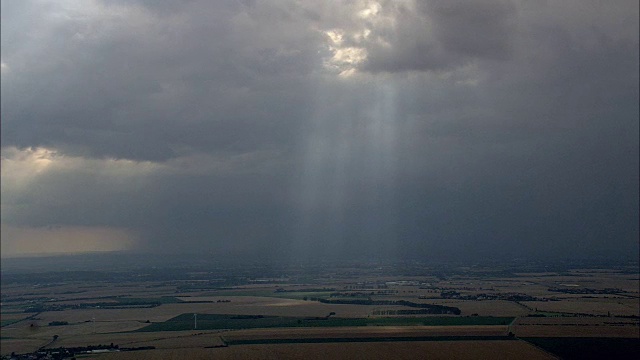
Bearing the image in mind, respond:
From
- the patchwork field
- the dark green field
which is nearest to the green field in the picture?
the patchwork field

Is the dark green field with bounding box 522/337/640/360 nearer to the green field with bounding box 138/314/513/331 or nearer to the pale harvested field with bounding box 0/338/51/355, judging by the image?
the green field with bounding box 138/314/513/331

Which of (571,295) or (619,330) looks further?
(571,295)

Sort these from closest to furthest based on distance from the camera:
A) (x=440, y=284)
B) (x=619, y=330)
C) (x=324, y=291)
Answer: (x=619, y=330) < (x=324, y=291) < (x=440, y=284)

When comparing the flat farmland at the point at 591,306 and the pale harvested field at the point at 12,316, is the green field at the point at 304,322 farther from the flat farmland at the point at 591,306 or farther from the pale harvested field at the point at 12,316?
the pale harvested field at the point at 12,316

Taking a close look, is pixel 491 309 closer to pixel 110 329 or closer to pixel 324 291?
pixel 324 291

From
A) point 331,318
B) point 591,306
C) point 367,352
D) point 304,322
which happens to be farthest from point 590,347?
point 591,306

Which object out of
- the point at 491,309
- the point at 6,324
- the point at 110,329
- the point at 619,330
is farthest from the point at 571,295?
the point at 6,324

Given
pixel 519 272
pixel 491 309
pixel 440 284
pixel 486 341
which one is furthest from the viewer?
pixel 519 272
